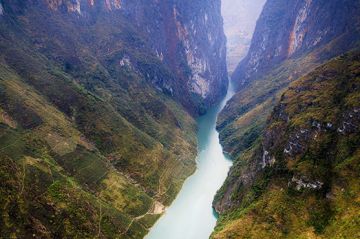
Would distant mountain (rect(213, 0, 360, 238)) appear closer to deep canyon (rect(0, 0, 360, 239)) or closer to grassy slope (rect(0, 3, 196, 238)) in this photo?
deep canyon (rect(0, 0, 360, 239))

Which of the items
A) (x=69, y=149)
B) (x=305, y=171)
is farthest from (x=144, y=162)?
(x=305, y=171)

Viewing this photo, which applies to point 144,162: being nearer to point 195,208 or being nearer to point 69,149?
point 195,208

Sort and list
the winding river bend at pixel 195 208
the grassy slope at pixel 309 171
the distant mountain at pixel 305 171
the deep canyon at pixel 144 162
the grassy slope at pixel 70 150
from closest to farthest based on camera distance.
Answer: the grassy slope at pixel 309 171
the distant mountain at pixel 305 171
the deep canyon at pixel 144 162
the grassy slope at pixel 70 150
the winding river bend at pixel 195 208

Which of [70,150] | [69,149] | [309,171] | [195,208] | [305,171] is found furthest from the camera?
[195,208]

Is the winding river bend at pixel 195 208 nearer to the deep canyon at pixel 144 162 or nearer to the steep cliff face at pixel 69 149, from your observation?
the deep canyon at pixel 144 162

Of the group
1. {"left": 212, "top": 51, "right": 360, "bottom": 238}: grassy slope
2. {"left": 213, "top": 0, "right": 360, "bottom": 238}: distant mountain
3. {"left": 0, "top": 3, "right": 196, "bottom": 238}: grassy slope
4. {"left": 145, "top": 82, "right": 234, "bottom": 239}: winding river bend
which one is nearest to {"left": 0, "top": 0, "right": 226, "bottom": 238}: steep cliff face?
{"left": 0, "top": 3, "right": 196, "bottom": 238}: grassy slope

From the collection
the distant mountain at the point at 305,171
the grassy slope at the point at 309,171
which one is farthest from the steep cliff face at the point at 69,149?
the grassy slope at the point at 309,171

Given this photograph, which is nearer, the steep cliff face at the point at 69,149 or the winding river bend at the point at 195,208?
the steep cliff face at the point at 69,149
